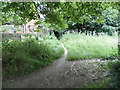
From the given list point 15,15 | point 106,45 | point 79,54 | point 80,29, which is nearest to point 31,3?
point 15,15

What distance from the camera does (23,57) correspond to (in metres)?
4.30

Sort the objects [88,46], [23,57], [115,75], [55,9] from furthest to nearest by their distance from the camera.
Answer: [88,46] < [55,9] < [23,57] < [115,75]

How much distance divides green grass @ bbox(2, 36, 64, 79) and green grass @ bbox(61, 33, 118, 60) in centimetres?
77

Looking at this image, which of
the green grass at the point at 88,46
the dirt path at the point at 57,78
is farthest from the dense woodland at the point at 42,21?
the dirt path at the point at 57,78

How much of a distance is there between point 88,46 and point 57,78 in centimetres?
369

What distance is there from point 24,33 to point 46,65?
3034 millimetres

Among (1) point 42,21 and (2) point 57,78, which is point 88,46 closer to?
(1) point 42,21

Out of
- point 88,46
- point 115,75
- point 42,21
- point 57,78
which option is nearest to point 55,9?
point 42,21

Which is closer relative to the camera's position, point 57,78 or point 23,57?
point 57,78

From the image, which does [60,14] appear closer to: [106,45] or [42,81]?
[42,81]

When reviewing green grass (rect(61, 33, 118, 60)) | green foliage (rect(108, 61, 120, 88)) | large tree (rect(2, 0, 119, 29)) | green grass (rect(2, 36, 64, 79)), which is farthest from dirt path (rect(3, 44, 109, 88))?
large tree (rect(2, 0, 119, 29))

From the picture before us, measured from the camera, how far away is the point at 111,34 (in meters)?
8.93

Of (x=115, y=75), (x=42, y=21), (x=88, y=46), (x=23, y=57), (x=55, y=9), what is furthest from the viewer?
(x=88, y=46)

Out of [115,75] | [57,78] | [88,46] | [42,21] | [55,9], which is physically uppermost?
[55,9]
